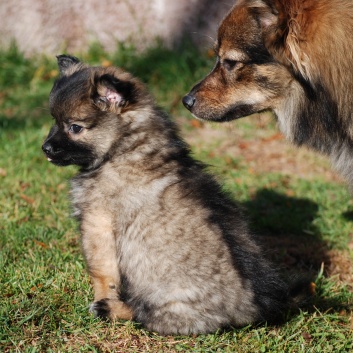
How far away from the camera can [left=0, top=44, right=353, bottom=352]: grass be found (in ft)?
11.3

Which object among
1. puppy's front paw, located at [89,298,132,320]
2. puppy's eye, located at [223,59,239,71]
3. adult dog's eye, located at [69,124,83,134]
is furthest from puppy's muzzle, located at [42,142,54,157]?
puppy's eye, located at [223,59,239,71]

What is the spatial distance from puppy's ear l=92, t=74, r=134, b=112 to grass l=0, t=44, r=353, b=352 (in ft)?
3.15

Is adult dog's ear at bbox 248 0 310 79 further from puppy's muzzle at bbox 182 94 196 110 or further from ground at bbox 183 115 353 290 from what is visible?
ground at bbox 183 115 353 290

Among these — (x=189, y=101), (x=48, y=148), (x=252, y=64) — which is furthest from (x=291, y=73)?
(x=48, y=148)

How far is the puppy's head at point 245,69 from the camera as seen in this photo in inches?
138

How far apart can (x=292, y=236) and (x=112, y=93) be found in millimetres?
2118

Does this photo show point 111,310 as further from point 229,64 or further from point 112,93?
point 229,64

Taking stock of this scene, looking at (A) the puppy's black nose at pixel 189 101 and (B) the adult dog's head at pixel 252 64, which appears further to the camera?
(A) the puppy's black nose at pixel 189 101

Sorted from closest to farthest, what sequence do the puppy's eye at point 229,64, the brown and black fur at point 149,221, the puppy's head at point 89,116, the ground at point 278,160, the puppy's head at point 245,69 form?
the brown and black fur at point 149,221 → the puppy's head at point 245,69 → the puppy's head at point 89,116 → the puppy's eye at point 229,64 → the ground at point 278,160

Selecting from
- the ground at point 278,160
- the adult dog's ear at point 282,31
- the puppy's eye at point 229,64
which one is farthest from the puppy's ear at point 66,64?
the ground at point 278,160

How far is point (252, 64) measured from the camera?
145 inches

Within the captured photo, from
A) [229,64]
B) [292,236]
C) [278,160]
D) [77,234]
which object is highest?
[229,64]

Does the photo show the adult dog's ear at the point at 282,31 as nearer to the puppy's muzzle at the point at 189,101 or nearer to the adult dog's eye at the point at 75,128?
the puppy's muzzle at the point at 189,101

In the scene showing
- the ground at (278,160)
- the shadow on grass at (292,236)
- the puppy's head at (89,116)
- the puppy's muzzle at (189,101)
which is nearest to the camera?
the puppy's head at (89,116)
